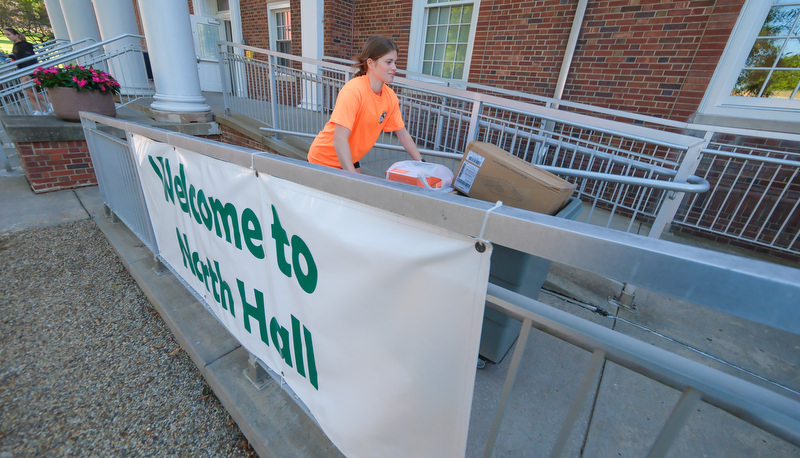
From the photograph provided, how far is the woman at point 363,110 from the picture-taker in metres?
2.03

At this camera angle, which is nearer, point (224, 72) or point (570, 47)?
point (570, 47)

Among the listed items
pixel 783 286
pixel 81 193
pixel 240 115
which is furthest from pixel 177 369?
pixel 240 115

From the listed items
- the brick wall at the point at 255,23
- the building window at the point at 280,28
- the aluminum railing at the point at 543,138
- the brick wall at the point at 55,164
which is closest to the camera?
the aluminum railing at the point at 543,138

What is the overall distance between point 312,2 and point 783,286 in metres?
8.88

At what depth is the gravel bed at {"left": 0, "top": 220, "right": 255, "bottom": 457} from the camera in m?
1.68

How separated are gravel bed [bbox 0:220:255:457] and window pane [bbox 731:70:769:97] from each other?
246 inches

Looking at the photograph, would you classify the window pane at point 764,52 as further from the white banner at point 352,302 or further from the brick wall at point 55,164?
the brick wall at point 55,164

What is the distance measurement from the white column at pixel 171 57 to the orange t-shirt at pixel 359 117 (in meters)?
4.25

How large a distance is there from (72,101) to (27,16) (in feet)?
126

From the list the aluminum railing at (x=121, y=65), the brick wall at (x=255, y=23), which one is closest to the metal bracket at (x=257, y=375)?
the aluminum railing at (x=121, y=65)

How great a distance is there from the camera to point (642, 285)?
53 centimetres

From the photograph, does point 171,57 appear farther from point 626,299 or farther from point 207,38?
point 207,38

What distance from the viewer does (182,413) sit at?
183 centimetres

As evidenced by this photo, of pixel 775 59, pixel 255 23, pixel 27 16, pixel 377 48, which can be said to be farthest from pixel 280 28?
pixel 27 16
